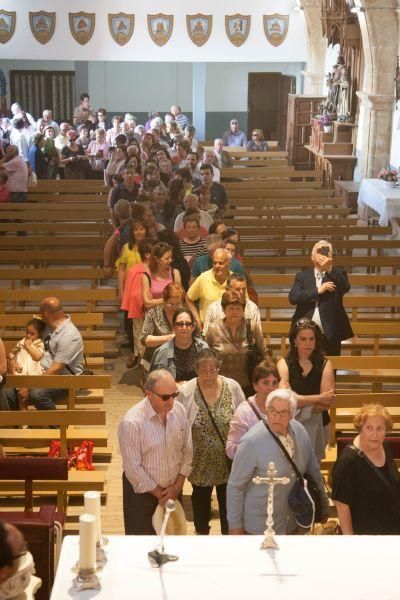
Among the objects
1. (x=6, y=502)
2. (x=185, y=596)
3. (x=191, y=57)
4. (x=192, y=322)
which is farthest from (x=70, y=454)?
(x=191, y=57)

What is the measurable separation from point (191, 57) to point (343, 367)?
47.4 ft

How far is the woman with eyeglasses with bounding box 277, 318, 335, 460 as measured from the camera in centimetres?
601

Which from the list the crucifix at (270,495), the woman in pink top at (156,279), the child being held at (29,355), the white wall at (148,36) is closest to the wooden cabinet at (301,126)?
the white wall at (148,36)

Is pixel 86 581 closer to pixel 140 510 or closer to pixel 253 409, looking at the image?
pixel 140 510

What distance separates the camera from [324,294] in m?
7.39

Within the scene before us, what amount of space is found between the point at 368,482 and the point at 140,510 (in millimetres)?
1157

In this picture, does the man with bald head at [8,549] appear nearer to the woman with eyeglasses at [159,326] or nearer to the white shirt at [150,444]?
the white shirt at [150,444]

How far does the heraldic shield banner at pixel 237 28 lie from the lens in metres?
20.6

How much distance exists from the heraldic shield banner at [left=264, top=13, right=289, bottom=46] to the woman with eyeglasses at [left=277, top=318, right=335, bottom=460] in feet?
51.2

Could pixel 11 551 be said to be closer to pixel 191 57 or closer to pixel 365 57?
pixel 365 57

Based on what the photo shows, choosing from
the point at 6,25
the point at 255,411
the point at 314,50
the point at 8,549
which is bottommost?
the point at 255,411

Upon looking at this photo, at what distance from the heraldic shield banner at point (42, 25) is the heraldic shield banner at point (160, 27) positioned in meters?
1.84

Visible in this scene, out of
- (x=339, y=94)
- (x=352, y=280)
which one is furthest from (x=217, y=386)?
(x=339, y=94)

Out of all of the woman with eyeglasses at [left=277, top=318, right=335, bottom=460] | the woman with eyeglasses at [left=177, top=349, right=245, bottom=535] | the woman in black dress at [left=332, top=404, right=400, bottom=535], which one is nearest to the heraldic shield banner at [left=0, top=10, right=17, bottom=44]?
the woman with eyeglasses at [left=277, top=318, right=335, bottom=460]
